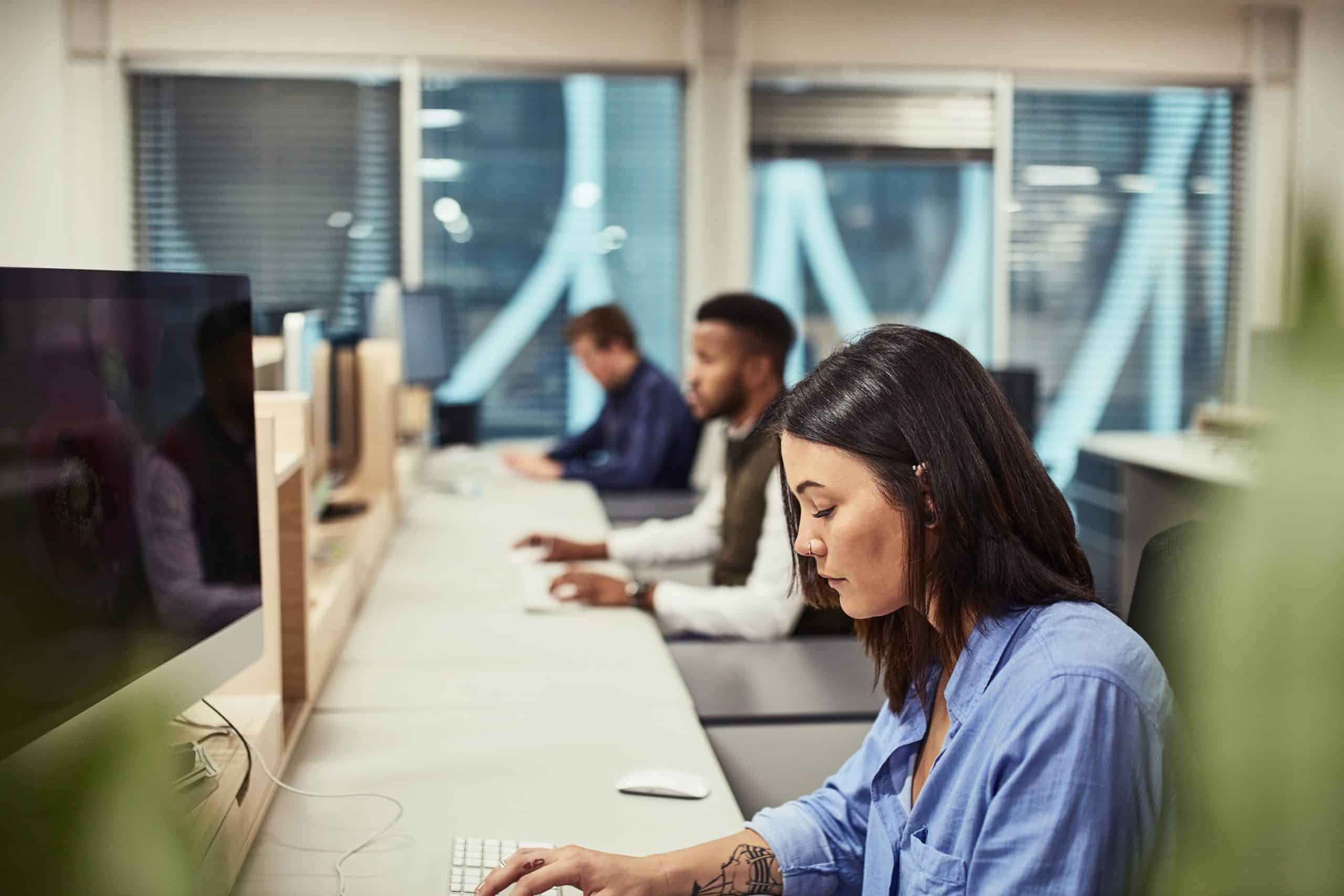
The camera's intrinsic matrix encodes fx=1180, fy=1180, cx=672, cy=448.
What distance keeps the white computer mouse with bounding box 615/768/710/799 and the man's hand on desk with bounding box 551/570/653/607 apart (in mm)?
905

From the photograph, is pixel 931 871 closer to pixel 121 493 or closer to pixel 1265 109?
pixel 121 493

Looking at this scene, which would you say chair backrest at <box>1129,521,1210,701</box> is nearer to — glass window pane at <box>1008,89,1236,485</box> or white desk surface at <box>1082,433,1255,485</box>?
white desk surface at <box>1082,433,1255,485</box>

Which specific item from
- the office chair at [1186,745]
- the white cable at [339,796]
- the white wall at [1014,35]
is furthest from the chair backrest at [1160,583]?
the white wall at [1014,35]

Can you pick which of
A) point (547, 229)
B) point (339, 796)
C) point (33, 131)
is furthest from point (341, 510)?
point (33, 131)

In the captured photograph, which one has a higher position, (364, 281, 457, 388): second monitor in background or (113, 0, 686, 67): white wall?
(113, 0, 686, 67): white wall

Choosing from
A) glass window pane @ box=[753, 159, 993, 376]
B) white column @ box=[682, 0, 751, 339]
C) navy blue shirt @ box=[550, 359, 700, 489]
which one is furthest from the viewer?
glass window pane @ box=[753, 159, 993, 376]

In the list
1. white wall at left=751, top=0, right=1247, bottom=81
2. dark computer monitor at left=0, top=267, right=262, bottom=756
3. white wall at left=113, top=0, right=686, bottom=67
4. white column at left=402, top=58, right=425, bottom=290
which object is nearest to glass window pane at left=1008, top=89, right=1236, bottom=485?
white wall at left=751, top=0, right=1247, bottom=81

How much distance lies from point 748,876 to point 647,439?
3281mm

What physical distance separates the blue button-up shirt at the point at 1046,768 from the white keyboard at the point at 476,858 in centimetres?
37

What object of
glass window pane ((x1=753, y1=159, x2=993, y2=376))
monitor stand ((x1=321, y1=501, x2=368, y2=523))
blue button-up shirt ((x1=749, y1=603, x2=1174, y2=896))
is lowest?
monitor stand ((x1=321, y1=501, x2=368, y2=523))

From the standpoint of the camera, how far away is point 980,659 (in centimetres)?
96

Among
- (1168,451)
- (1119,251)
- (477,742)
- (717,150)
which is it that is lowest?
(477,742)

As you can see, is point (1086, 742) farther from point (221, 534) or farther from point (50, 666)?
point (221, 534)

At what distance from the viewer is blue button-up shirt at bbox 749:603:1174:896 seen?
83 cm
